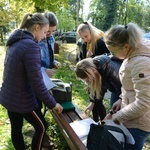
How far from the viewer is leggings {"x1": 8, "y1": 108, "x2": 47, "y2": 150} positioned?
2.52 metres

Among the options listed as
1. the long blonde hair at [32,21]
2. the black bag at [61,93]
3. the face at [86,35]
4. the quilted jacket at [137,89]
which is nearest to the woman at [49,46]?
the black bag at [61,93]

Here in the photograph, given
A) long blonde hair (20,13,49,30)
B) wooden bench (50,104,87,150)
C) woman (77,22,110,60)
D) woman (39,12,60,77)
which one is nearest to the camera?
wooden bench (50,104,87,150)

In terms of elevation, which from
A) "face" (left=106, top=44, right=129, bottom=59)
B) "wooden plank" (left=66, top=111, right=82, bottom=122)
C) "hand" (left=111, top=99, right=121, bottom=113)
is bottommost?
"wooden plank" (left=66, top=111, right=82, bottom=122)

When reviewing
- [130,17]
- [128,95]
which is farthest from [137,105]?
[130,17]

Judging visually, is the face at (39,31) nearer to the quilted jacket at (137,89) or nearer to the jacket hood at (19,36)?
the jacket hood at (19,36)

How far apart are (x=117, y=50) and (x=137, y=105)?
48 cm

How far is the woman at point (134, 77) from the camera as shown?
70.5 inches

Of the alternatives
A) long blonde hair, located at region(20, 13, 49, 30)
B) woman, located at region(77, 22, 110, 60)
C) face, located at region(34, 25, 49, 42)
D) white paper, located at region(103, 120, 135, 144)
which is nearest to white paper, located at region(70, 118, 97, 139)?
white paper, located at region(103, 120, 135, 144)

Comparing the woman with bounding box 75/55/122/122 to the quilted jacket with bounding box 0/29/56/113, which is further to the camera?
the woman with bounding box 75/55/122/122

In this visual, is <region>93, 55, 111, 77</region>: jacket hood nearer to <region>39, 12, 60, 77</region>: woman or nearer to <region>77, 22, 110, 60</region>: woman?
<region>39, 12, 60, 77</region>: woman

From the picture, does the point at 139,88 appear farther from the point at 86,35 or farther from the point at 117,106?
the point at 86,35

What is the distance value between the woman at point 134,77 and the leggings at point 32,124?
879 mm

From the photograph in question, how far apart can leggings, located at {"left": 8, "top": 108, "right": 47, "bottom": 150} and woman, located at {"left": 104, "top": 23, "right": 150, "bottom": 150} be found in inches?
34.6

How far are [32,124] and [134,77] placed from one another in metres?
1.32
